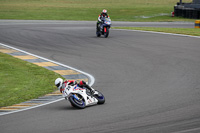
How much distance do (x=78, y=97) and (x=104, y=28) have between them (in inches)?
606

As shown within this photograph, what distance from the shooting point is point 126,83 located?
1212cm

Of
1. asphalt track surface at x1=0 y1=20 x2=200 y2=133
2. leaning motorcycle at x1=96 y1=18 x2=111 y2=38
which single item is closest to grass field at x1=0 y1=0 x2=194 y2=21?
leaning motorcycle at x1=96 y1=18 x2=111 y2=38

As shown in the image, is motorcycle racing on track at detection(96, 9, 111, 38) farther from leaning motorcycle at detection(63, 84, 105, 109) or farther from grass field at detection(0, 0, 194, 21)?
grass field at detection(0, 0, 194, 21)

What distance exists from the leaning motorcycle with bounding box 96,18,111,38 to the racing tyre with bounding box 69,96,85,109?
14.9 meters

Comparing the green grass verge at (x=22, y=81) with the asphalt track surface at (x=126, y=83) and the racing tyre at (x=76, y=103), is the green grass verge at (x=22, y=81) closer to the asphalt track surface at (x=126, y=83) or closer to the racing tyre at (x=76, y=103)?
the asphalt track surface at (x=126, y=83)

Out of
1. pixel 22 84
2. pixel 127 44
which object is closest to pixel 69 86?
pixel 22 84

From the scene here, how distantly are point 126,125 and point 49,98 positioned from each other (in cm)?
390

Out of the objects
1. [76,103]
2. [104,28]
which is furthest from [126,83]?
[104,28]

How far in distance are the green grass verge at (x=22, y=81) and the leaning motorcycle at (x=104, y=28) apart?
8119 mm

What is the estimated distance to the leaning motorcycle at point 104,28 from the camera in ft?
77.2

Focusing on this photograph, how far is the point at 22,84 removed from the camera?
495 inches

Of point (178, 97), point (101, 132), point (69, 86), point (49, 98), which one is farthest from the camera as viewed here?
point (49, 98)

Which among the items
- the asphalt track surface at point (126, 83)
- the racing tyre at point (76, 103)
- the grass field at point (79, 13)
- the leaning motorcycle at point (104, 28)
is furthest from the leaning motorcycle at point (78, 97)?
the grass field at point (79, 13)

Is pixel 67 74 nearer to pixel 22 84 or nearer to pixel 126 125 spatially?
pixel 22 84
